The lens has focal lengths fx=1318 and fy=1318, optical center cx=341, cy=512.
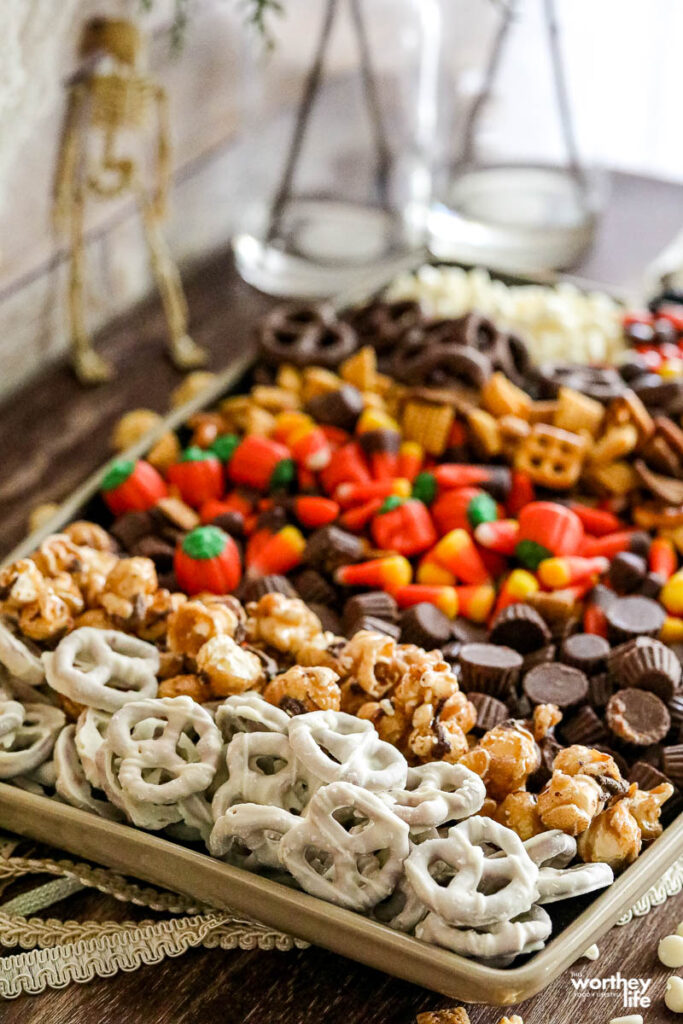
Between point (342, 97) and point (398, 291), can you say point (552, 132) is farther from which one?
point (398, 291)

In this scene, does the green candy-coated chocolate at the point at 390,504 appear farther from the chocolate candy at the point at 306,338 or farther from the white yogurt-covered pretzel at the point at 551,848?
the white yogurt-covered pretzel at the point at 551,848

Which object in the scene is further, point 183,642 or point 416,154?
point 416,154

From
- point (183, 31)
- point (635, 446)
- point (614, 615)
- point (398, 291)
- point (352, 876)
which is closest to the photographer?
point (352, 876)

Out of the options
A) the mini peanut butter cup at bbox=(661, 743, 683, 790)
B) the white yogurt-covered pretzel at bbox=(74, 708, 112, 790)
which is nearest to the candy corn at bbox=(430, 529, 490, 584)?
the mini peanut butter cup at bbox=(661, 743, 683, 790)

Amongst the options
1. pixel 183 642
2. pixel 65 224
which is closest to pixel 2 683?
pixel 183 642

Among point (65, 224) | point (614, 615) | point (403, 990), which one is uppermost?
point (65, 224)

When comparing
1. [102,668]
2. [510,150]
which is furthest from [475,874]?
[510,150]

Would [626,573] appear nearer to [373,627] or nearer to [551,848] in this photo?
[373,627]
